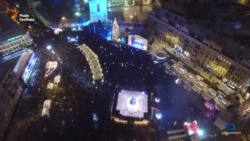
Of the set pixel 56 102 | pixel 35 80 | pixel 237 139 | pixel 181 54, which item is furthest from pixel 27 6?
pixel 237 139

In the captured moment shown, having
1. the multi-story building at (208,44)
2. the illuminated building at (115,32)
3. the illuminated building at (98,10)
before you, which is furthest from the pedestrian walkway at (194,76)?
the illuminated building at (98,10)

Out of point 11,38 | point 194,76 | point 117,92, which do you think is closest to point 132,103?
point 117,92

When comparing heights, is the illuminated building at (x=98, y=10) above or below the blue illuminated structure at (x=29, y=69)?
above

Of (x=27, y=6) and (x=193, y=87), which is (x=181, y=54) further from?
(x=27, y=6)

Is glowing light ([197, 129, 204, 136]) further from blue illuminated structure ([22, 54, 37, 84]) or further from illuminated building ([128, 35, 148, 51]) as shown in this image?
blue illuminated structure ([22, 54, 37, 84])

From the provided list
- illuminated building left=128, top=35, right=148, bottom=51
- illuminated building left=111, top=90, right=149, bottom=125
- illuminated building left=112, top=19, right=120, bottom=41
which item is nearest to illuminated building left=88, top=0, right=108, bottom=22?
illuminated building left=112, top=19, right=120, bottom=41

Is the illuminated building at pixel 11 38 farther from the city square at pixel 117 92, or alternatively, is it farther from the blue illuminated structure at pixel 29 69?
the blue illuminated structure at pixel 29 69
